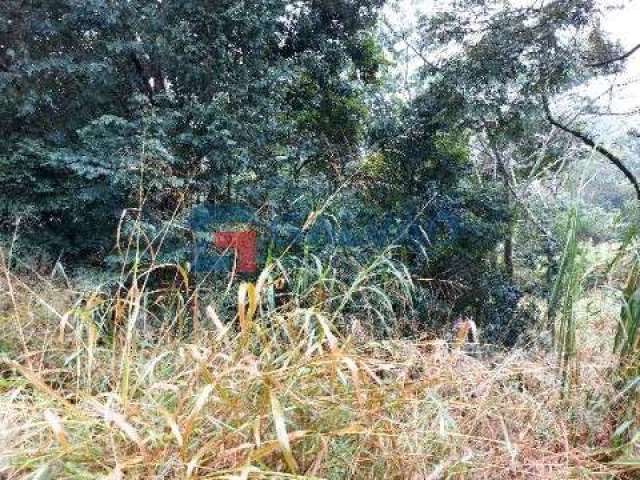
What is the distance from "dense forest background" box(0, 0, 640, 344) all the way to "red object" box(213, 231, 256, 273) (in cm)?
8

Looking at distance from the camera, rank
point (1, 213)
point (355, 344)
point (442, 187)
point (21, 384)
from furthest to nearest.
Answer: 1. point (442, 187)
2. point (1, 213)
3. point (355, 344)
4. point (21, 384)

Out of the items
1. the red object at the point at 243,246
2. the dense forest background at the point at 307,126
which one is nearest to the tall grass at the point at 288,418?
the dense forest background at the point at 307,126

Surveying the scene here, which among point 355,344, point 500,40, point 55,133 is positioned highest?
point 500,40

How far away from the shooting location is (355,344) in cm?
152

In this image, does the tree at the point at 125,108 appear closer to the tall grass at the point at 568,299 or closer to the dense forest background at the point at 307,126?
the dense forest background at the point at 307,126

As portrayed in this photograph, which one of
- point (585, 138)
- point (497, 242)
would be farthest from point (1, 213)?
point (585, 138)

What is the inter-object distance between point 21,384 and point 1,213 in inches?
114

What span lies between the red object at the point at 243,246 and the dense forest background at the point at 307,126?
84mm

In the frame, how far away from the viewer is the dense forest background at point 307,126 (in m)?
3.54

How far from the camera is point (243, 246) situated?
3.63 m

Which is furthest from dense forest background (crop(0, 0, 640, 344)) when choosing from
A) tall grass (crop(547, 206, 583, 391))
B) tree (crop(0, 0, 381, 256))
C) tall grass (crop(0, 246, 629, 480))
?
tall grass (crop(0, 246, 629, 480))

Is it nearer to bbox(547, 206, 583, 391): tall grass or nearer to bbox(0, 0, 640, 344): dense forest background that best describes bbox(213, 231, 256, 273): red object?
bbox(0, 0, 640, 344): dense forest background

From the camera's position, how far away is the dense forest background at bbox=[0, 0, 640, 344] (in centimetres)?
354

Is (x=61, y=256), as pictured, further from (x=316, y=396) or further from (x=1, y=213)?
(x=316, y=396)
